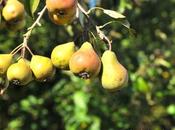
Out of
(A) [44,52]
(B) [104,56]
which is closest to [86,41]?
(B) [104,56]

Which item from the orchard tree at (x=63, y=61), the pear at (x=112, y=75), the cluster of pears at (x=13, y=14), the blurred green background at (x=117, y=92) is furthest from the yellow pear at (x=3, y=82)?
the blurred green background at (x=117, y=92)

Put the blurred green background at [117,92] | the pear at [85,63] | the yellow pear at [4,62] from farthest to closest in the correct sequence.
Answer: the blurred green background at [117,92] < the yellow pear at [4,62] < the pear at [85,63]

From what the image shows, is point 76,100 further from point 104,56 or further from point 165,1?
point 104,56

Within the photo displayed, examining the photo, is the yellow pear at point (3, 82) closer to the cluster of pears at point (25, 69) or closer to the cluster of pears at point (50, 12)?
the cluster of pears at point (25, 69)

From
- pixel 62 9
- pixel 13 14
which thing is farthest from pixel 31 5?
pixel 62 9

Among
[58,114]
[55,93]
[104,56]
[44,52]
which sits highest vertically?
[104,56]

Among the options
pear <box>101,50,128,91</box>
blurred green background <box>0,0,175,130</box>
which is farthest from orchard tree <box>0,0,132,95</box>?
blurred green background <box>0,0,175,130</box>
